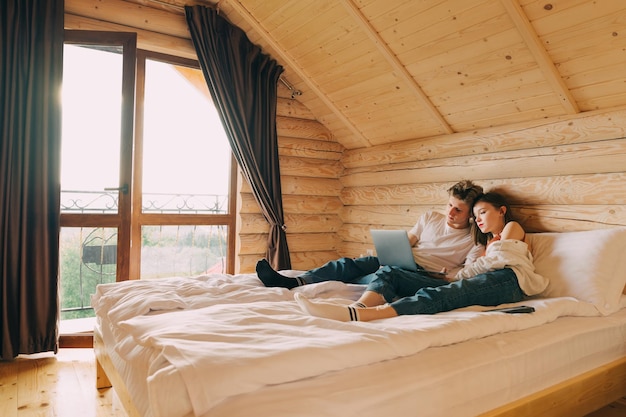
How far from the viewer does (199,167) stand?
365cm

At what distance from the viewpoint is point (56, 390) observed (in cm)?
229

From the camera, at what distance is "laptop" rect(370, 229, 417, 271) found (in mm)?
2426

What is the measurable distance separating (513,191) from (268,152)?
1841 mm

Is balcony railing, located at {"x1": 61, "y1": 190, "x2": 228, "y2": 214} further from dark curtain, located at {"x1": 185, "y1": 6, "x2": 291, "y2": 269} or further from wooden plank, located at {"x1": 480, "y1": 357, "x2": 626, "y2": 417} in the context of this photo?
wooden plank, located at {"x1": 480, "y1": 357, "x2": 626, "y2": 417}

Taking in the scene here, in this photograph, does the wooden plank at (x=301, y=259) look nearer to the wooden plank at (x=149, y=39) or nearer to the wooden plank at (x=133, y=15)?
the wooden plank at (x=149, y=39)

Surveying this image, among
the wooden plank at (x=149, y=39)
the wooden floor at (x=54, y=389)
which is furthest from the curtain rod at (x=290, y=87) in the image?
the wooden floor at (x=54, y=389)

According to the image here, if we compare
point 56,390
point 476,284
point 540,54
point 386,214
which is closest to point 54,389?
point 56,390

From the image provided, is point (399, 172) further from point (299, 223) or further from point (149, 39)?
point (149, 39)

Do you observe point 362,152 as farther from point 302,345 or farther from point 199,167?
point 302,345

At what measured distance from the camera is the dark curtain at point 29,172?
104 inches

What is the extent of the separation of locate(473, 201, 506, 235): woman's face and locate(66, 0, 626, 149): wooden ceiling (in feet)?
2.06

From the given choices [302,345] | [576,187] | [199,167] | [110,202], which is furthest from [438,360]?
[199,167]

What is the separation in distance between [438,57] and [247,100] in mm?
1543

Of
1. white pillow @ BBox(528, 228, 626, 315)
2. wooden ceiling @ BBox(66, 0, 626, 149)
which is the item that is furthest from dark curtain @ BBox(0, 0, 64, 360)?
white pillow @ BBox(528, 228, 626, 315)
